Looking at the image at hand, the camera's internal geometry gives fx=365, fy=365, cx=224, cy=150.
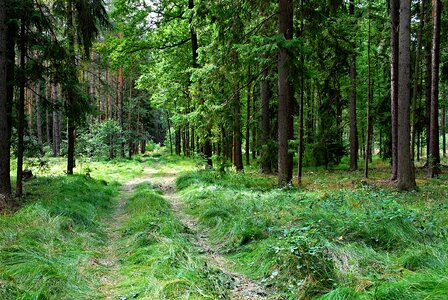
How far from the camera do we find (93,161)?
95.8ft

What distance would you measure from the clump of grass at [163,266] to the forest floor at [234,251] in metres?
0.02

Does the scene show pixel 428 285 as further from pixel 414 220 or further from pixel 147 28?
pixel 147 28

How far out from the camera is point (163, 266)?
4906 millimetres

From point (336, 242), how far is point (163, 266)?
2511 mm

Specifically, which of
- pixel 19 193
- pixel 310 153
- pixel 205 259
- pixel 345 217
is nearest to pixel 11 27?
pixel 19 193

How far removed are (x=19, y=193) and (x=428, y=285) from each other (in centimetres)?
1063

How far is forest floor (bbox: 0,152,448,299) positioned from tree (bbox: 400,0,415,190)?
1.67 meters

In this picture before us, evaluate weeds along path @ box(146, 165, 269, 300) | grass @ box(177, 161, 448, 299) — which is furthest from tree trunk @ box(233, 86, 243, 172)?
weeds along path @ box(146, 165, 269, 300)

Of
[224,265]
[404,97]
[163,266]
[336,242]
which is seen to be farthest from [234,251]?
[404,97]

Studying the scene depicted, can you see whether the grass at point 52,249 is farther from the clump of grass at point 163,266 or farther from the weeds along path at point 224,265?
the weeds along path at point 224,265

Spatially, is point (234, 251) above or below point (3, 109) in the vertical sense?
below

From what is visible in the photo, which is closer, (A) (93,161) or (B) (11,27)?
(B) (11,27)

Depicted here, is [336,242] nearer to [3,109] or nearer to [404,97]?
[404,97]

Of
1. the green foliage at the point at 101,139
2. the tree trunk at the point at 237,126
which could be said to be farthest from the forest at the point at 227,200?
the green foliage at the point at 101,139
